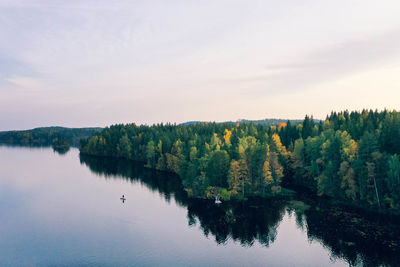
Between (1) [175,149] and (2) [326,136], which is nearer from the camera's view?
(2) [326,136]

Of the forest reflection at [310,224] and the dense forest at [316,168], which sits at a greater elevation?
the dense forest at [316,168]

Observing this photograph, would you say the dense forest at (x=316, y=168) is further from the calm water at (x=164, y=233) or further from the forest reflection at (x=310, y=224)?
the calm water at (x=164, y=233)

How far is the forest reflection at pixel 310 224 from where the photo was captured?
53.3m

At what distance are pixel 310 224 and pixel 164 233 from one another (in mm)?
35144

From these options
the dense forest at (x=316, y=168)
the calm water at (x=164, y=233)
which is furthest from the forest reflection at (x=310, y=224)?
the dense forest at (x=316, y=168)

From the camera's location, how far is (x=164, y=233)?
212ft

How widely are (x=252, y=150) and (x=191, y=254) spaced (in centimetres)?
4789

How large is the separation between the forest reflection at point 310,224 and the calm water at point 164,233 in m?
0.24

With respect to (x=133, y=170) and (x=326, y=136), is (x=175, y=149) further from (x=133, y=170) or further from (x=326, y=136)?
(x=326, y=136)

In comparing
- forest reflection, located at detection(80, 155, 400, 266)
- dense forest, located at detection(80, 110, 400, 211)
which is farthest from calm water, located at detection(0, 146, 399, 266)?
dense forest, located at detection(80, 110, 400, 211)

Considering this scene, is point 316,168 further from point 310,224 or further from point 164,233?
point 164,233

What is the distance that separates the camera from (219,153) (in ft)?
318

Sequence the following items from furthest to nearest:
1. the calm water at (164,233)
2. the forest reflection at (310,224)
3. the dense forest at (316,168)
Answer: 1. the dense forest at (316,168)
2. the forest reflection at (310,224)
3. the calm water at (164,233)

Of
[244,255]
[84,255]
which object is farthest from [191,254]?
[84,255]
